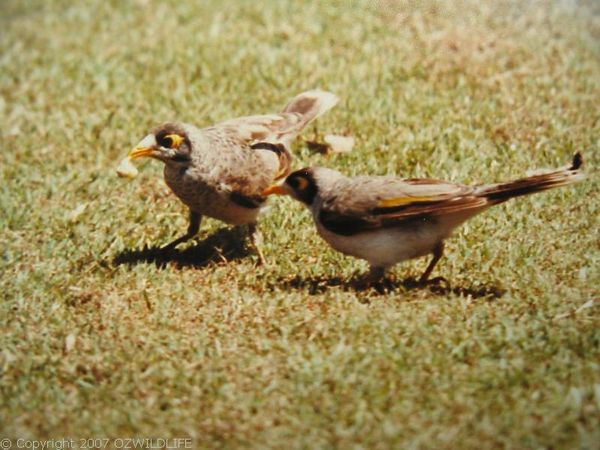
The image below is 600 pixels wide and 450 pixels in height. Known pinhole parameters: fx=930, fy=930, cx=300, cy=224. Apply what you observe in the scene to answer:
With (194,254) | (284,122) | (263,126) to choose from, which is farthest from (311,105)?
(194,254)

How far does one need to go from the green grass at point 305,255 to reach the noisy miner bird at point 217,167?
33cm

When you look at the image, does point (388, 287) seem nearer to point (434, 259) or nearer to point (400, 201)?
point (434, 259)

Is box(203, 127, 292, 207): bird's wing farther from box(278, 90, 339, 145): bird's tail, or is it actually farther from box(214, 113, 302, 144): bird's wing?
box(278, 90, 339, 145): bird's tail

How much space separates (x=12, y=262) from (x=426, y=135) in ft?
12.2

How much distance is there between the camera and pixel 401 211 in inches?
221

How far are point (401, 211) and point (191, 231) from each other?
1.84 m

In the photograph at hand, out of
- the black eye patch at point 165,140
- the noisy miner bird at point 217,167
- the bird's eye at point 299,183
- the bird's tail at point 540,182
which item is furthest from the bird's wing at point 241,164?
the bird's tail at point 540,182

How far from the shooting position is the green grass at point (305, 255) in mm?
4617

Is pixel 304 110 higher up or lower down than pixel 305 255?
higher up

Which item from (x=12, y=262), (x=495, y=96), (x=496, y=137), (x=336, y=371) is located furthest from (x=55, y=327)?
(x=495, y=96)

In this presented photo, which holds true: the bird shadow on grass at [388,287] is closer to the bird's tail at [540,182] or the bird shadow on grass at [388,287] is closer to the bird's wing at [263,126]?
the bird's tail at [540,182]

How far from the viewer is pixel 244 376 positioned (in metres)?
4.93

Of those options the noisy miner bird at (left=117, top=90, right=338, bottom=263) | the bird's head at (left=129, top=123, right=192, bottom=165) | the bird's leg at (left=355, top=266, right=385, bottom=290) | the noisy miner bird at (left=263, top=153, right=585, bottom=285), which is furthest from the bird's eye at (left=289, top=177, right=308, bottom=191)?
the bird's head at (left=129, top=123, right=192, bottom=165)
